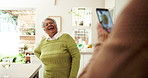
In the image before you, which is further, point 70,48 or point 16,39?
point 16,39

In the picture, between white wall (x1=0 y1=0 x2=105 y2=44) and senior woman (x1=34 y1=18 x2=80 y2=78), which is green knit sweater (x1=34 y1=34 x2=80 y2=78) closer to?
senior woman (x1=34 y1=18 x2=80 y2=78)

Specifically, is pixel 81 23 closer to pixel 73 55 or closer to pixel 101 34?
pixel 73 55

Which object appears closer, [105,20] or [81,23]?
[105,20]

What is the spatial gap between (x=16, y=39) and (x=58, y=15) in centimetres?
231

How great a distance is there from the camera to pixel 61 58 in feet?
6.50

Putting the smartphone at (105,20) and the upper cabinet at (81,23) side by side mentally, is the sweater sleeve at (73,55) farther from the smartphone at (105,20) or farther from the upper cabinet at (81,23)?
the upper cabinet at (81,23)

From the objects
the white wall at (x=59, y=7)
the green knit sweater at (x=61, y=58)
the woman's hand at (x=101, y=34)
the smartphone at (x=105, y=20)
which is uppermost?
the white wall at (x=59, y=7)

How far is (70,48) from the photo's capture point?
6.57 ft

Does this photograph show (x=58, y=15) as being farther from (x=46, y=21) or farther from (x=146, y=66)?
(x=146, y=66)

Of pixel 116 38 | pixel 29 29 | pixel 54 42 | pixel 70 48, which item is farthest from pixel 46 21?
pixel 29 29

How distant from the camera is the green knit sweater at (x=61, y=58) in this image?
1.99m

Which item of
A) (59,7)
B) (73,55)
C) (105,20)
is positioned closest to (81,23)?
(59,7)

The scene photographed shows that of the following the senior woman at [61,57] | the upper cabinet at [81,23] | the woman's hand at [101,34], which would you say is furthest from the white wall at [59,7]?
the woman's hand at [101,34]

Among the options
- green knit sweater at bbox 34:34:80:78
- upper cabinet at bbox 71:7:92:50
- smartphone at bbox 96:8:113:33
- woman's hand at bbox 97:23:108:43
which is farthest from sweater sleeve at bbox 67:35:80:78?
upper cabinet at bbox 71:7:92:50
